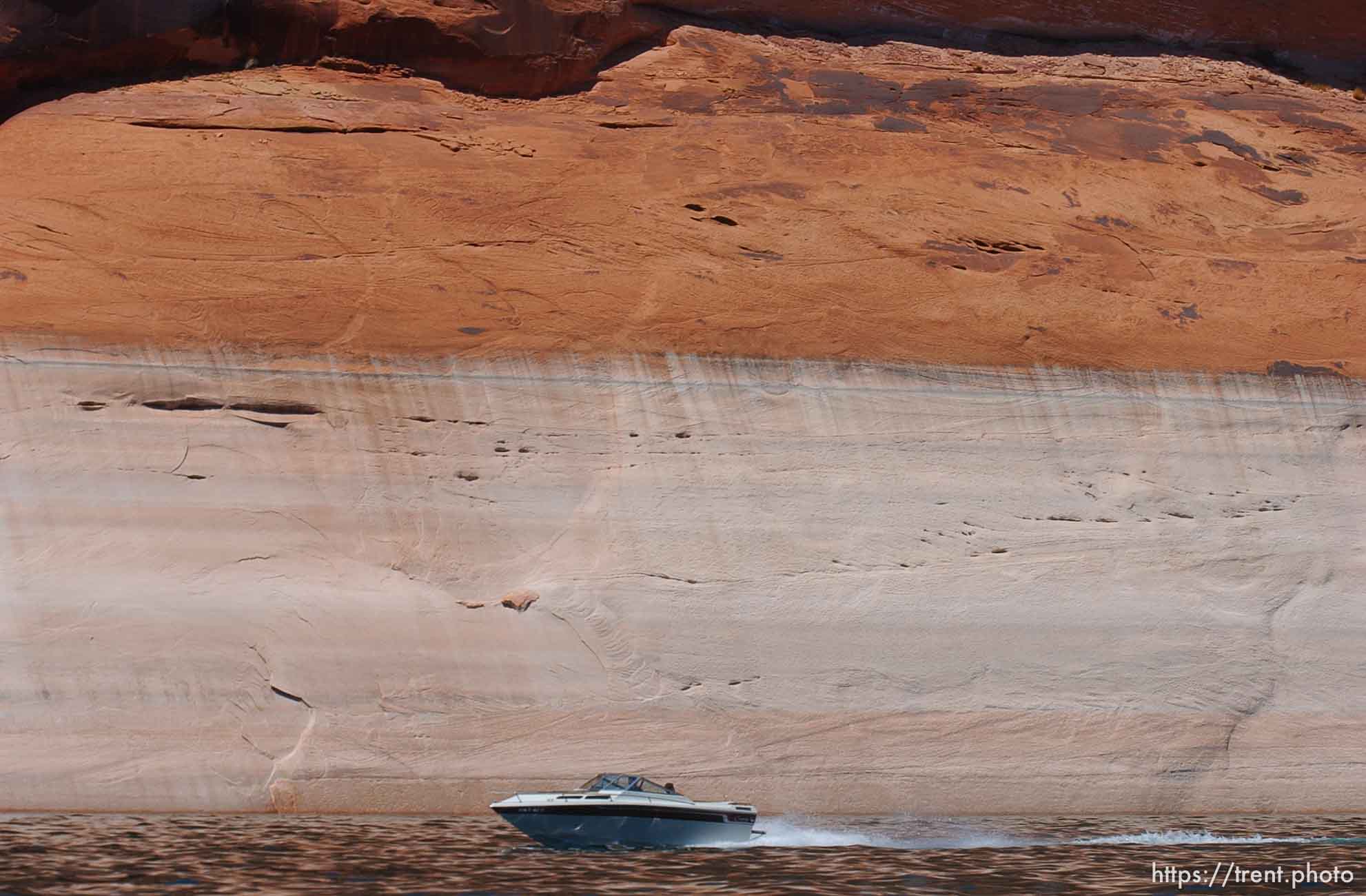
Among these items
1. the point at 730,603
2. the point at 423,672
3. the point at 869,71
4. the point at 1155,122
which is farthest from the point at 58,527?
the point at 1155,122

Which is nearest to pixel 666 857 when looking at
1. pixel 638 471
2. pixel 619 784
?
pixel 619 784

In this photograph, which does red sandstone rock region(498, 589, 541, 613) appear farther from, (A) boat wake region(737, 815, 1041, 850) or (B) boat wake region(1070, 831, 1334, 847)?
(B) boat wake region(1070, 831, 1334, 847)

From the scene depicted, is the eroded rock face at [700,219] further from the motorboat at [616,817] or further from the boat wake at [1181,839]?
the boat wake at [1181,839]

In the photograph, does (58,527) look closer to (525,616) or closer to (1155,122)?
(525,616)

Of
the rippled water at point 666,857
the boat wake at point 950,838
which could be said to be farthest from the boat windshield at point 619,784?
the boat wake at point 950,838

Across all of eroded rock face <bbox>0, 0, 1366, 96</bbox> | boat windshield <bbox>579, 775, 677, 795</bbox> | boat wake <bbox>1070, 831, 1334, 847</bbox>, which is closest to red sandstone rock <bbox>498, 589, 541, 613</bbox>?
boat windshield <bbox>579, 775, 677, 795</bbox>

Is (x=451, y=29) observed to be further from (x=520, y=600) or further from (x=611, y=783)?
(x=611, y=783)
